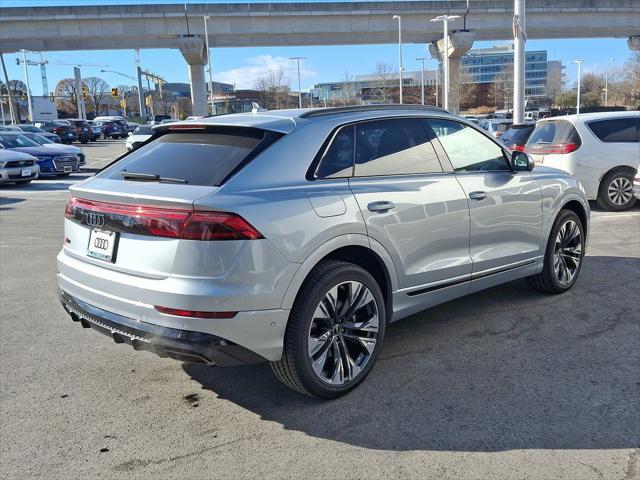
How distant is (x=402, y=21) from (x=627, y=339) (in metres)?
46.3

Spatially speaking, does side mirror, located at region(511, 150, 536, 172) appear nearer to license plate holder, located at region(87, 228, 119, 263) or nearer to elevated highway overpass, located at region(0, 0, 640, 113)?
license plate holder, located at region(87, 228, 119, 263)

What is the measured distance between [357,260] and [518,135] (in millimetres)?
11274

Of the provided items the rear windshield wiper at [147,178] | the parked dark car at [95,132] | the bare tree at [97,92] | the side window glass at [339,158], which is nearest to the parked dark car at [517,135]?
the side window glass at [339,158]

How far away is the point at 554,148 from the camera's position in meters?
10.6

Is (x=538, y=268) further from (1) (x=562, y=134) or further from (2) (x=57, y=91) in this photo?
(2) (x=57, y=91)

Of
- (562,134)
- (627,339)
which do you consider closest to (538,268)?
(627,339)

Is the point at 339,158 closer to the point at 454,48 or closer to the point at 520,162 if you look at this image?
the point at 520,162

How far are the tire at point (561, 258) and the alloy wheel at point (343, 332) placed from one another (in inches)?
92.4

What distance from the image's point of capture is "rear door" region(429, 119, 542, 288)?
4.58 meters

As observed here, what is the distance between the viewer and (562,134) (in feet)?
34.7

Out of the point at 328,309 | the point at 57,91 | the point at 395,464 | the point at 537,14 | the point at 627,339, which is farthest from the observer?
the point at 57,91

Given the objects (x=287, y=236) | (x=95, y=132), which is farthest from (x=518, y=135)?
(x=95, y=132)

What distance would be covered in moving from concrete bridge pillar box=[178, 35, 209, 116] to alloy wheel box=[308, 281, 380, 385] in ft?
152

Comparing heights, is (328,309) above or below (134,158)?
below
